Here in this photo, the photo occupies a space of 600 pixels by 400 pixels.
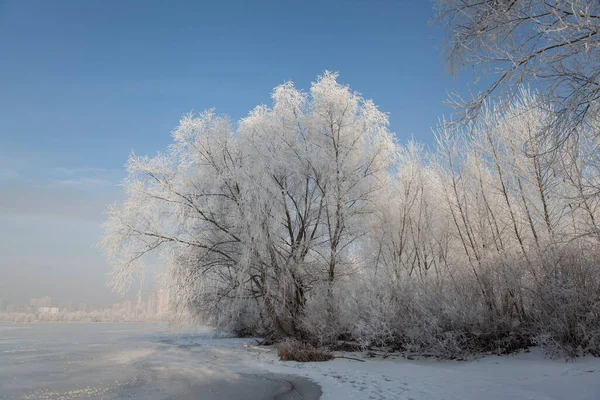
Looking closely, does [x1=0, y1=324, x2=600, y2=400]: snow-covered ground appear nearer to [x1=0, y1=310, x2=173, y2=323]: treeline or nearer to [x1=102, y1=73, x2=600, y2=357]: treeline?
[x1=102, y1=73, x2=600, y2=357]: treeline

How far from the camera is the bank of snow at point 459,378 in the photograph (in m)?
6.16

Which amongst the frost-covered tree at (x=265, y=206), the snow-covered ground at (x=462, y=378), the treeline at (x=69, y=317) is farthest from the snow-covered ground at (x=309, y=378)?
the treeline at (x=69, y=317)

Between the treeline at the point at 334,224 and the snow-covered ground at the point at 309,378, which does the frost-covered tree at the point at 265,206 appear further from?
the snow-covered ground at the point at 309,378

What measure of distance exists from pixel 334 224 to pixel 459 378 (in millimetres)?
7773

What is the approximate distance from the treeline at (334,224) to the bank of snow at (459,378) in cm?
119

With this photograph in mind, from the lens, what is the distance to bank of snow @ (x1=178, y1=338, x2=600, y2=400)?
616 centimetres

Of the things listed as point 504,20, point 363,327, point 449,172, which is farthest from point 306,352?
point 504,20

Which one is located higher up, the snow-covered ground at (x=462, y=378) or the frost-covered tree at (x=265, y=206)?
the frost-covered tree at (x=265, y=206)

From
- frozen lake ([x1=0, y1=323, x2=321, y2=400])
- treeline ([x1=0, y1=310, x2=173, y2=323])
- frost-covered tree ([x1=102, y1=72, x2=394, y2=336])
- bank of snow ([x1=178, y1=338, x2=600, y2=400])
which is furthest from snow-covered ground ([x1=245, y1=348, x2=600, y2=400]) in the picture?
treeline ([x1=0, y1=310, x2=173, y2=323])

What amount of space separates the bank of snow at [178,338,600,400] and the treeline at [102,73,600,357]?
1193 mm

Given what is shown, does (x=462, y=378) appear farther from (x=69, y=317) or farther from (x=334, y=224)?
(x=69, y=317)

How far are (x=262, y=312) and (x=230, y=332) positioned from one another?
849 centimetres

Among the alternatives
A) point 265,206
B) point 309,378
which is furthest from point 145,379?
point 265,206

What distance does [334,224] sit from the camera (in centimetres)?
1495
